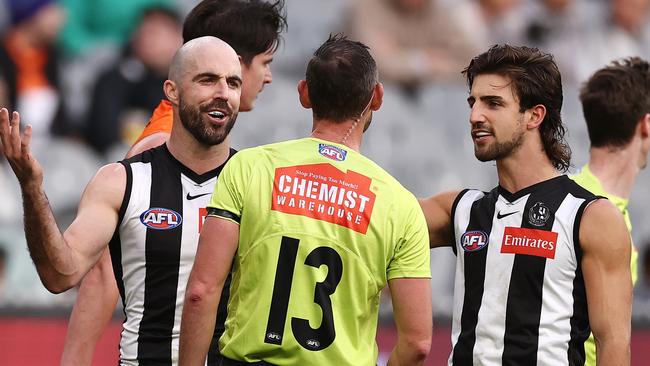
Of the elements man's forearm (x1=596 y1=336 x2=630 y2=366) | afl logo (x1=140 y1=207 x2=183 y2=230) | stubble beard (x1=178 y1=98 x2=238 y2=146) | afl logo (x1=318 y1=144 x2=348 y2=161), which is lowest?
man's forearm (x1=596 y1=336 x2=630 y2=366)

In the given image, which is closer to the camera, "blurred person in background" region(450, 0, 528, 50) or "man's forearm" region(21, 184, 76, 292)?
"man's forearm" region(21, 184, 76, 292)

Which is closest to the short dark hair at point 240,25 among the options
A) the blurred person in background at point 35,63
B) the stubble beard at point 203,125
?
the stubble beard at point 203,125

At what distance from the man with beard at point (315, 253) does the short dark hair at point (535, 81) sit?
26.5 inches

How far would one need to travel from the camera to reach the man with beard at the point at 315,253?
3.80 metres

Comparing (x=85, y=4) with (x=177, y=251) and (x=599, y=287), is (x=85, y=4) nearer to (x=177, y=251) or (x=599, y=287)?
(x=177, y=251)

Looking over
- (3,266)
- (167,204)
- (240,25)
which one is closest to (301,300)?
(167,204)

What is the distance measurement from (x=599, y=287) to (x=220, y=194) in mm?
1428

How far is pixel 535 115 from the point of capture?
438cm

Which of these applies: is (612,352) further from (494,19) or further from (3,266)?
(494,19)

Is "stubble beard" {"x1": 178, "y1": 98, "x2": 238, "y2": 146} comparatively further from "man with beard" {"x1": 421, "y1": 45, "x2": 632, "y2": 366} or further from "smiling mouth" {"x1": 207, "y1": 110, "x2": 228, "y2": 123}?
"man with beard" {"x1": 421, "y1": 45, "x2": 632, "y2": 366}

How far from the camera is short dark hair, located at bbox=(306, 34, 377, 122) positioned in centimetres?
391

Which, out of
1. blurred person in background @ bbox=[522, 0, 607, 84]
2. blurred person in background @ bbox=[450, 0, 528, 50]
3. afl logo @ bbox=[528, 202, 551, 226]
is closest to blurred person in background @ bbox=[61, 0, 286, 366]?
afl logo @ bbox=[528, 202, 551, 226]

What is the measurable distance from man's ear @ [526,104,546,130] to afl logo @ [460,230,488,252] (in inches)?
18.3

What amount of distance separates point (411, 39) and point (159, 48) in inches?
99.6
